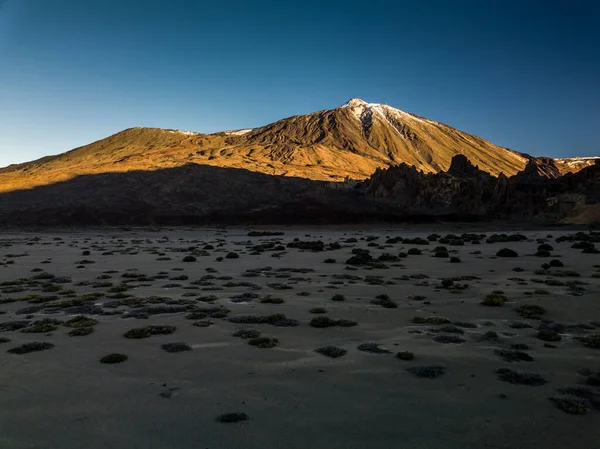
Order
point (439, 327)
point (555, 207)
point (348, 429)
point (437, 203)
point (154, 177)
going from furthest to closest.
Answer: point (154, 177)
point (437, 203)
point (555, 207)
point (439, 327)
point (348, 429)

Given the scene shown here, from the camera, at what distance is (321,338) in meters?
10.4

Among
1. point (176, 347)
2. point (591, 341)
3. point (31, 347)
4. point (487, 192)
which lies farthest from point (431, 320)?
point (487, 192)

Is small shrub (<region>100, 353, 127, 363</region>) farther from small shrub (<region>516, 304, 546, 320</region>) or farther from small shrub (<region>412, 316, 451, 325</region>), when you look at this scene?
small shrub (<region>516, 304, 546, 320</region>)

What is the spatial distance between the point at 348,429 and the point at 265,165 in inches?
4850

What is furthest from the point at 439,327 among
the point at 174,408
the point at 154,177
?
the point at 154,177

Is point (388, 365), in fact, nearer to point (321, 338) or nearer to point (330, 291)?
point (321, 338)

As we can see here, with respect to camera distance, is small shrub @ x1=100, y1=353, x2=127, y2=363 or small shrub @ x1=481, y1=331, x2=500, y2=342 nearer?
small shrub @ x1=100, y1=353, x2=127, y2=363

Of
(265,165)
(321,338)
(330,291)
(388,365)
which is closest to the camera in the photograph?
(388,365)

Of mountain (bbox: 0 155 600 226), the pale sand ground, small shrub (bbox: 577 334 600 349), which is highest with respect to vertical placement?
mountain (bbox: 0 155 600 226)

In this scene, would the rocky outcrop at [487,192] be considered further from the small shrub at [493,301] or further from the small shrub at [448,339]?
the small shrub at [448,339]

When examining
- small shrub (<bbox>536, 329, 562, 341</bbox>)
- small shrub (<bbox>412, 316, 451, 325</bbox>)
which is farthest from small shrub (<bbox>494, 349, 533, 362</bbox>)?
small shrub (<bbox>412, 316, 451, 325</bbox>)

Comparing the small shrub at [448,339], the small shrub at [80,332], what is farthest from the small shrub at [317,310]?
the small shrub at [80,332]

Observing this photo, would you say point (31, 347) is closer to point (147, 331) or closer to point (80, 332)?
point (80, 332)

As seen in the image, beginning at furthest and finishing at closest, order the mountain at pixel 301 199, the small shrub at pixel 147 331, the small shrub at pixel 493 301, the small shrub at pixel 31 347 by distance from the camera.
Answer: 1. the mountain at pixel 301 199
2. the small shrub at pixel 493 301
3. the small shrub at pixel 147 331
4. the small shrub at pixel 31 347
